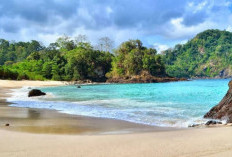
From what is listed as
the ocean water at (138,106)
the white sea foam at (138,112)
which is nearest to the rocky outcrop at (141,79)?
the ocean water at (138,106)

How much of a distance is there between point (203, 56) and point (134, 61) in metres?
81.8

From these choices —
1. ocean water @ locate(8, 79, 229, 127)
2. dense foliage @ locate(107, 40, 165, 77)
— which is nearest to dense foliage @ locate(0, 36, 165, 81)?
dense foliage @ locate(107, 40, 165, 77)

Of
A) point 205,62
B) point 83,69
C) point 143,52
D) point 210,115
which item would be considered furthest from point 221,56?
point 210,115

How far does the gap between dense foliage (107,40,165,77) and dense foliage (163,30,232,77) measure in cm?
4773

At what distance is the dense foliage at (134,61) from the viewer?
83750 mm

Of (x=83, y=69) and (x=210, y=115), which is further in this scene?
(x=83, y=69)

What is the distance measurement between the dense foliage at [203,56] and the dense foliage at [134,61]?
47.7 m

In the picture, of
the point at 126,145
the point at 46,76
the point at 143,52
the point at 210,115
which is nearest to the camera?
the point at 126,145

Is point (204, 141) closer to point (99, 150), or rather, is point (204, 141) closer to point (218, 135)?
point (218, 135)

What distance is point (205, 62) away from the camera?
147m

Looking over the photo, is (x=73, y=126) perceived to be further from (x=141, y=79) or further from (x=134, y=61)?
(x=134, y=61)

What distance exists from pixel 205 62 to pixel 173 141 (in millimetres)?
152323

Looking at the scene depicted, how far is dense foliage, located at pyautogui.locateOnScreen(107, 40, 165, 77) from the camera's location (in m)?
83.8

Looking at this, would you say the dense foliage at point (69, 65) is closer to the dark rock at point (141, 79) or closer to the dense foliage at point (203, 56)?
the dark rock at point (141, 79)
